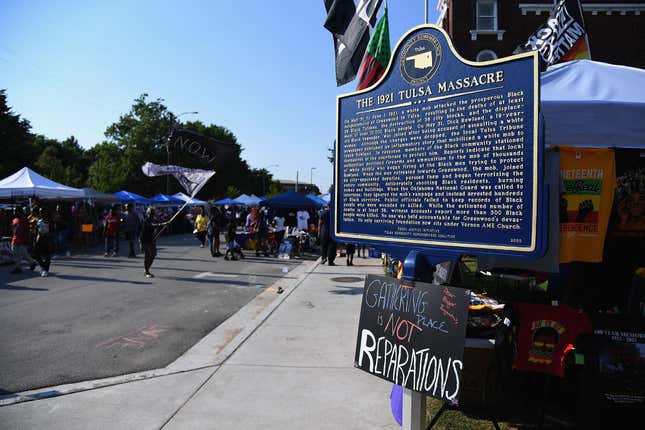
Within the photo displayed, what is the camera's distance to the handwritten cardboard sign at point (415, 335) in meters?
2.51

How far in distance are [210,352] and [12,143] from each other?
38.6 metres

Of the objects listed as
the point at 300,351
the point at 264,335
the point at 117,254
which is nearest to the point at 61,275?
the point at 117,254

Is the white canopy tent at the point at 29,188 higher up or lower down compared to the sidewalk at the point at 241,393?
higher up

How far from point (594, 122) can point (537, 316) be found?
1563mm

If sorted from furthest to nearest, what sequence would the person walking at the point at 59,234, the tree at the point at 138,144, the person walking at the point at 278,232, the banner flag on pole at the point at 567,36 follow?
the tree at the point at 138,144
the person walking at the point at 278,232
the person walking at the point at 59,234
the banner flag on pole at the point at 567,36

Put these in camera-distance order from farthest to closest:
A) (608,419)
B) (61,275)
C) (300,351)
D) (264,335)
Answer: (61,275) < (264,335) < (300,351) < (608,419)

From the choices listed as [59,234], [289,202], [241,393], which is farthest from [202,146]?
[59,234]

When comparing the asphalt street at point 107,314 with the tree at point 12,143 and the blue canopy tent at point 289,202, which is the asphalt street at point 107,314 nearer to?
the blue canopy tent at point 289,202

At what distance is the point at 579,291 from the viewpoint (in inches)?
169

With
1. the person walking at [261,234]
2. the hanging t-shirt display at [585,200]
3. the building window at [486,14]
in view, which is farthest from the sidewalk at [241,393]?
the building window at [486,14]

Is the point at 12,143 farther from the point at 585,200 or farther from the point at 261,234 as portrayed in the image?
the point at 585,200

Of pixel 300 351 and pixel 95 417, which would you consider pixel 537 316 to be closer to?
pixel 300 351

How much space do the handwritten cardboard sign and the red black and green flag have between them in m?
4.26

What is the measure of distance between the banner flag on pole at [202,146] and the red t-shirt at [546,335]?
7.36m
